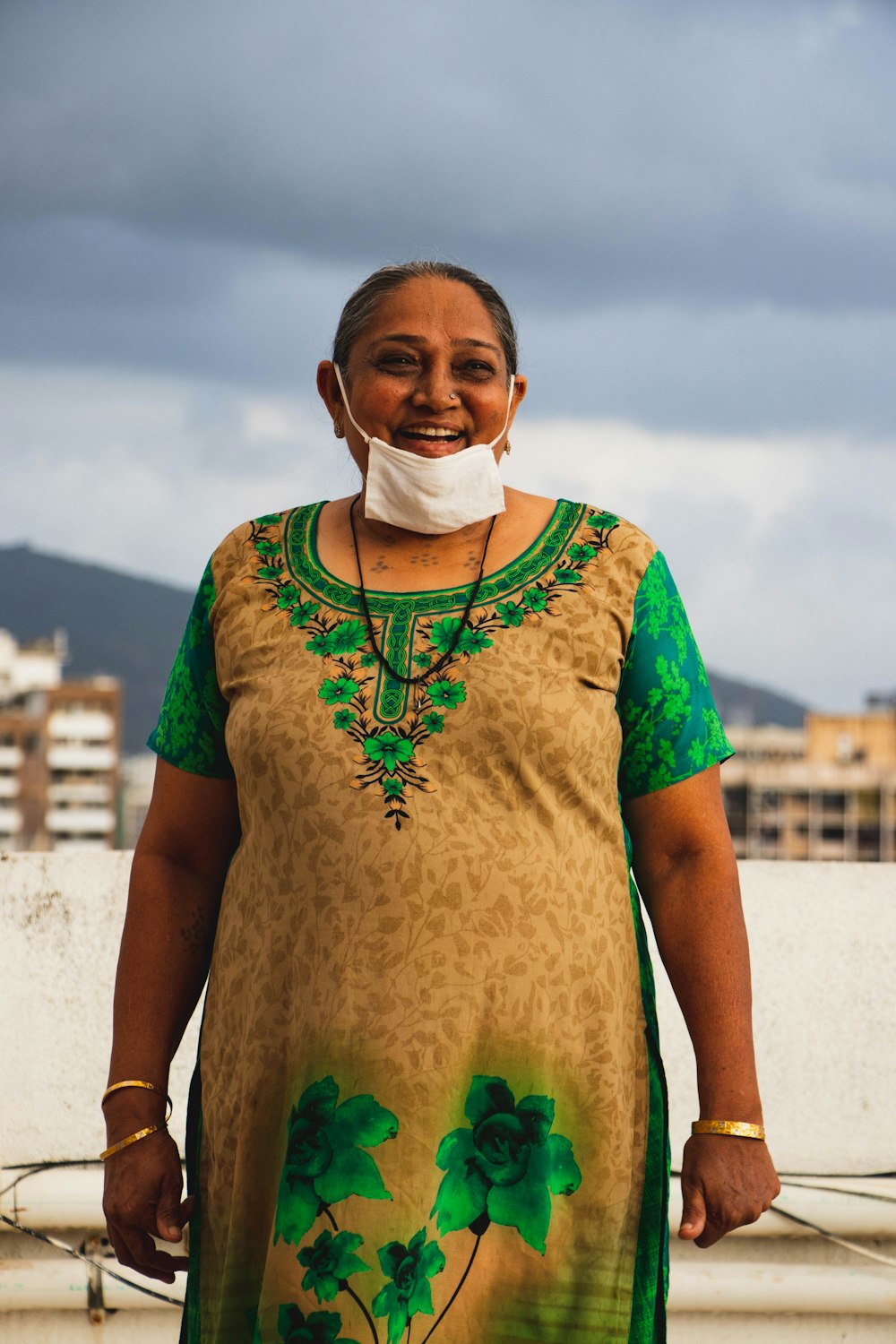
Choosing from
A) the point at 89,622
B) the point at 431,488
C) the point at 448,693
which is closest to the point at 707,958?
the point at 448,693

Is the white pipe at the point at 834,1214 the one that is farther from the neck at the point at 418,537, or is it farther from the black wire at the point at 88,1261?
the neck at the point at 418,537

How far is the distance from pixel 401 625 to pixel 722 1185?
0.73 m

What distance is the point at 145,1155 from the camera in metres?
1.77

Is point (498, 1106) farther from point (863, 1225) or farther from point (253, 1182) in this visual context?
point (863, 1225)

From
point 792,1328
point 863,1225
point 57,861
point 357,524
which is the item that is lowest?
point 792,1328

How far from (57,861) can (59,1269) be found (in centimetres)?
75

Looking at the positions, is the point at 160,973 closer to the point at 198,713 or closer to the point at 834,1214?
the point at 198,713

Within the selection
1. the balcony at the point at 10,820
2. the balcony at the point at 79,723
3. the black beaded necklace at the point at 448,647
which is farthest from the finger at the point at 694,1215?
the balcony at the point at 10,820

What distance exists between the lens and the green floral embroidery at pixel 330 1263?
1587 millimetres

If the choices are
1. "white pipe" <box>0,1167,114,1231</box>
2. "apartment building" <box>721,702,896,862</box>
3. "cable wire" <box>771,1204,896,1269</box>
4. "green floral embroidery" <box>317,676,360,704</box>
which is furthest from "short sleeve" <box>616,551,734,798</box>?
"apartment building" <box>721,702,896,862</box>

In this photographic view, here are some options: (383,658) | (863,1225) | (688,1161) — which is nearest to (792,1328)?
(863,1225)

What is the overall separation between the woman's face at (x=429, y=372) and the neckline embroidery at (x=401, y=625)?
16cm

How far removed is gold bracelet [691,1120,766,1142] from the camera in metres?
1.69

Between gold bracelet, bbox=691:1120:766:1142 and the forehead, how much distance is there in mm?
970
